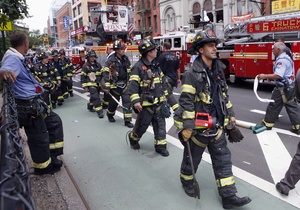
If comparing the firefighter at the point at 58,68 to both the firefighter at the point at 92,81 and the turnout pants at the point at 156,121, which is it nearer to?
the firefighter at the point at 92,81

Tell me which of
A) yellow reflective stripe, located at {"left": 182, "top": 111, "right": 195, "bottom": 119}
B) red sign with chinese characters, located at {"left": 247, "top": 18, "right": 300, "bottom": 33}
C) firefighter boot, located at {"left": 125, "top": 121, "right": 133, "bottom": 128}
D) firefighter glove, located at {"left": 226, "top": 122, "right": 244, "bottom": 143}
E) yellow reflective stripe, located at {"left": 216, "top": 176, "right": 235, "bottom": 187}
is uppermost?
red sign with chinese characters, located at {"left": 247, "top": 18, "right": 300, "bottom": 33}

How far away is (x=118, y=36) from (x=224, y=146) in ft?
36.3

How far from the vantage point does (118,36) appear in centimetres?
1347

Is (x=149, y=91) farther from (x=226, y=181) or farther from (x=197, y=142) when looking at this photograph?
(x=226, y=181)

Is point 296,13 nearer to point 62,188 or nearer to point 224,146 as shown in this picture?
point 224,146

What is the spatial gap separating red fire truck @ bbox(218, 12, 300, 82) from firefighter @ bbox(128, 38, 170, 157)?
6.64 meters

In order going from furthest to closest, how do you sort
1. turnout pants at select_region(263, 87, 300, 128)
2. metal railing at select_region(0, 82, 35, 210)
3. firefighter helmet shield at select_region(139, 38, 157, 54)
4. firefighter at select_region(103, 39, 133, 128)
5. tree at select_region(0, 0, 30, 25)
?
firefighter at select_region(103, 39, 133, 128) → turnout pants at select_region(263, 87, 300, 128) → firefighter helmet shield at select_region(139, 38, 157, 54) → tree at select_region(0, 0, 30, 25) → metal railing at select_region(0, 82, 35, 210)

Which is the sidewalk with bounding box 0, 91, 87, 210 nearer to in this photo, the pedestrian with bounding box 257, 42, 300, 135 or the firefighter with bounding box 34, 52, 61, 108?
the pedestrian with bounding box 257, 42, 300, 135

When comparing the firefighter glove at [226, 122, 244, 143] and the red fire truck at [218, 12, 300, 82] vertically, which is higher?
the red fire truck at [218, 12, 300, 82]

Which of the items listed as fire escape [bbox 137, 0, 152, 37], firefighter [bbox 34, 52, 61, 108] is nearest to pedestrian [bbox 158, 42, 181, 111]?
firefighter [bbox 34, 52, 61, 108]

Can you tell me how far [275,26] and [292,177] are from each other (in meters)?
8.57

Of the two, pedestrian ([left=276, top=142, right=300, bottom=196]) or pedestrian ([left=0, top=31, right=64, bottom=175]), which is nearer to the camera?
pedestrian ([left=276, top=142, right=300, bottom=196])

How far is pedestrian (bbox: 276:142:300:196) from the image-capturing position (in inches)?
129

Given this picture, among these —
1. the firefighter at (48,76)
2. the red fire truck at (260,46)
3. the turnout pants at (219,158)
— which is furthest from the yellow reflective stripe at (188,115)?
the red fire truck at (260,46)
